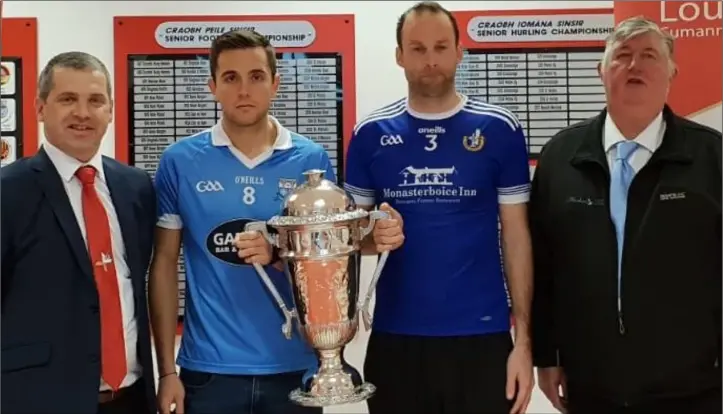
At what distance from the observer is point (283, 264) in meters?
1.88

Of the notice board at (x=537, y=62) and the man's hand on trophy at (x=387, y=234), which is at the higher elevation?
the notice board at (x=537, y=62)

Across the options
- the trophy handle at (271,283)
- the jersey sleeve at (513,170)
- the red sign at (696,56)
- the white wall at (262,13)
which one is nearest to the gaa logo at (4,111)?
the white wall at (262,13)

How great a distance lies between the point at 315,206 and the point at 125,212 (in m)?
0.52

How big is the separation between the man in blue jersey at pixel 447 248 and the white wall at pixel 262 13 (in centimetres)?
86

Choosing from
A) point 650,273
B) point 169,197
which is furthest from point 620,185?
point 169,197

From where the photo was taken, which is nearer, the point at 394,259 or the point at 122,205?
the point at 122,205

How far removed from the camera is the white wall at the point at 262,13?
2887mm

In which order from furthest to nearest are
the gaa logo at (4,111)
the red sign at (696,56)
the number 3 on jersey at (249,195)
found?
the gaa logo at (4,111), the red sign at (696,56), the number 3 on jersey at (249,195)

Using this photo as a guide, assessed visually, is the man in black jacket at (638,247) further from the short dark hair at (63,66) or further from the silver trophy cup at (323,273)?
the short dark hair at (63,66)

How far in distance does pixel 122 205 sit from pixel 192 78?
111 centimetres

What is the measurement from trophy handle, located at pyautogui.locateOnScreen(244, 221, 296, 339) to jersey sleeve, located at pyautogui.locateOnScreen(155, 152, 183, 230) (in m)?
0.28

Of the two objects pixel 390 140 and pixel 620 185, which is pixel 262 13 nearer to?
pixel 390 140

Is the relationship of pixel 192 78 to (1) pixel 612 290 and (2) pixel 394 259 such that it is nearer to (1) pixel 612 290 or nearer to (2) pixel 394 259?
(2) pixel 394 259

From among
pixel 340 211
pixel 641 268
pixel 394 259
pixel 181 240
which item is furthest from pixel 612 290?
pixel 181 240
